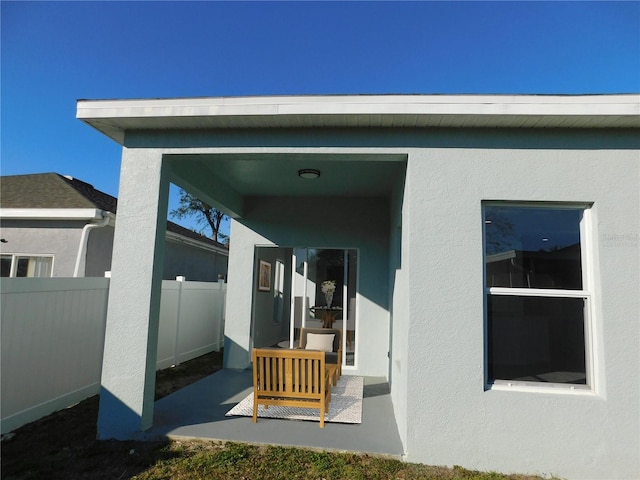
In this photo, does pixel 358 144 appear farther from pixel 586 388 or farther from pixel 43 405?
pixel 43 405

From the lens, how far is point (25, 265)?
27.9 ft

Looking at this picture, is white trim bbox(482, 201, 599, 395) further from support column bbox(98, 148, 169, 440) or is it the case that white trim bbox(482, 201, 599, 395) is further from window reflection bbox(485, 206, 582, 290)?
support column bbox(98, 148, 169, 440)

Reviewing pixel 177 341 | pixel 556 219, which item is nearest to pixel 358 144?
pixel 556 219

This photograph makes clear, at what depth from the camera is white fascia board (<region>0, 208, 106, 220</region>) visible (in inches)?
319

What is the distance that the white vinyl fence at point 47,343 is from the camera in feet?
12.3

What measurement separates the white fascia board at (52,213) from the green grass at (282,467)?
6.54 metres

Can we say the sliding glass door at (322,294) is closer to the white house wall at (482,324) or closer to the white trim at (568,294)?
the white house wall at (482,324)

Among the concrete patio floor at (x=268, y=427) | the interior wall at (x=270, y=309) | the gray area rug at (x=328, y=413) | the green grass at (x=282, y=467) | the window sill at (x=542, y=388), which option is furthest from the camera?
the interior wall at (x=270, y=309)

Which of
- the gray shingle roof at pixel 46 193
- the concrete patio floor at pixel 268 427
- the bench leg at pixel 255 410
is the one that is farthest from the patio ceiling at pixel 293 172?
the gray shingle roof at pixel 46 193

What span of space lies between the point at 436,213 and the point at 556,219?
4.12 feet

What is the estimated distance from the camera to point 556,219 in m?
3.58

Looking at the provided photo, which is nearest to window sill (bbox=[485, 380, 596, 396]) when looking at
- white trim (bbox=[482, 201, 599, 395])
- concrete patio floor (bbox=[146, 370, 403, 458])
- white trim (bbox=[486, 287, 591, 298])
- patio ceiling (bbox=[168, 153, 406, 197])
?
white trim (bbox=[482, 201, 599, 395])

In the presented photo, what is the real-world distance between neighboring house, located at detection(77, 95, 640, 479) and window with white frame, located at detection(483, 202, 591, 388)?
0.6 inches

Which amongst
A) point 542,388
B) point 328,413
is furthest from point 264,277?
point 542,388
